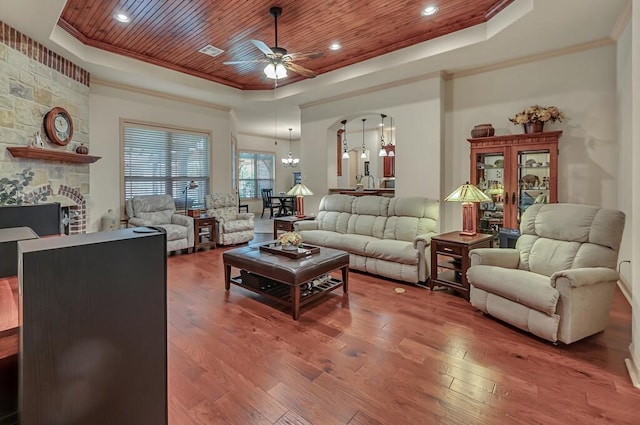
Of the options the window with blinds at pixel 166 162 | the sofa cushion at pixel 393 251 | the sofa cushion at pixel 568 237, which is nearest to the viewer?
the sofa cushion at pixel 568 237

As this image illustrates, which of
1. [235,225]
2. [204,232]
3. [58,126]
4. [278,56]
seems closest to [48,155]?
[58,126]

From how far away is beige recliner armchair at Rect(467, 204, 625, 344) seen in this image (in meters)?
2.45

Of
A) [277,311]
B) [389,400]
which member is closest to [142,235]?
[389,400]

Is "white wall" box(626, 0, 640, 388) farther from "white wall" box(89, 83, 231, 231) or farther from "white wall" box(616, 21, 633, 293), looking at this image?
"white wall" box(89, 83, 231, 231)

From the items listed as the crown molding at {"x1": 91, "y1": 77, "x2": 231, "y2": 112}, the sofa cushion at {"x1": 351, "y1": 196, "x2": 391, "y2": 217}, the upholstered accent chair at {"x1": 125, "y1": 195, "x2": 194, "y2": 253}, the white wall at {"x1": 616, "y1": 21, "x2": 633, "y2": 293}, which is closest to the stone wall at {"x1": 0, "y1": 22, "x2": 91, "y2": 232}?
the crown molding at {"x1": 91, "y1": 77, "x2": 231, "y2": 112}

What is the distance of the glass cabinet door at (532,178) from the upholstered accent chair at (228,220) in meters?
4.80

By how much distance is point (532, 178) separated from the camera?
14.5 feet

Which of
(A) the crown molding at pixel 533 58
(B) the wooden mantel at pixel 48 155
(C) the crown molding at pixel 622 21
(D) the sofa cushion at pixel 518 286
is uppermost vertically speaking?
(A) the crown molding at pixel 533 58

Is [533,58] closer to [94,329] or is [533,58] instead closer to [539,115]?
[539,115]

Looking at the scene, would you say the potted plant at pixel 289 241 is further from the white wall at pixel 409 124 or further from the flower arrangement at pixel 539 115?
the flower arrangement at pixel 539 115

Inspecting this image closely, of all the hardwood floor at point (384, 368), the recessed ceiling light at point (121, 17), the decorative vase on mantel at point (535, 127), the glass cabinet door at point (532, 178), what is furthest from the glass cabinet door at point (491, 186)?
the recessed ceiling light at point (121, 17)

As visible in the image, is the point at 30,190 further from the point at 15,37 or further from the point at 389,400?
the point at 389,400

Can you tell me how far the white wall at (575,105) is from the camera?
402cm

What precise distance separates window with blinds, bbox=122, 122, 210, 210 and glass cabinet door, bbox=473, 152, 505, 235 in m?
5.47
